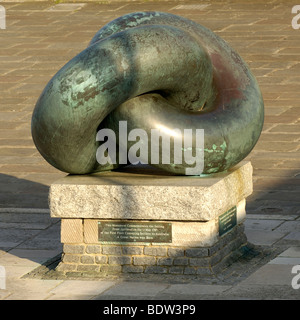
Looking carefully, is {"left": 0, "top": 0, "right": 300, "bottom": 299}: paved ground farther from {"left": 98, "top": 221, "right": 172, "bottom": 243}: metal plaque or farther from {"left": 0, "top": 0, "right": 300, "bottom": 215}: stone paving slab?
{"left": 98, "top": 221, "right": 172, "bottom": 243}: metal plaque

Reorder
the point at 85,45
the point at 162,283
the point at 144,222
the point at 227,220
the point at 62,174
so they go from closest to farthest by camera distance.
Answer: the point at 162,283 → the point at 144,222 → the point at 227,220 → the point at 62,174 → the point at 85,45

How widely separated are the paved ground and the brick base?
19 cm

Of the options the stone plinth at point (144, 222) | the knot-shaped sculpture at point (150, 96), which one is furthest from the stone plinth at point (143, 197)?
the knot-shaped sculpture at point (150, 96)

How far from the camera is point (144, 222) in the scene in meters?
7.45

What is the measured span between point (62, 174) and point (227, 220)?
3.89 meters

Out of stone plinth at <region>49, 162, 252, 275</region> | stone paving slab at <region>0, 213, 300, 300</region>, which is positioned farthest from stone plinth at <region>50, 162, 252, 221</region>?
stone paving slab at <region>0, 213, 300, 300</region>

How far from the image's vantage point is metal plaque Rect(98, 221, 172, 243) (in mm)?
7426

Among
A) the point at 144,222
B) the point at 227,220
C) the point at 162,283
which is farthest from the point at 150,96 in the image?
the point at 162,283

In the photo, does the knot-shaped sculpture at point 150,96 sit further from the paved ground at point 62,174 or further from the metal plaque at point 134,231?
the paved ground at point 62,174

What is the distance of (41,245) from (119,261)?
121 cm

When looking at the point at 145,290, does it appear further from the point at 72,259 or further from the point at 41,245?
the point at 41,245

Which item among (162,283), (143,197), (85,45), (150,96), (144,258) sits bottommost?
(162,283)

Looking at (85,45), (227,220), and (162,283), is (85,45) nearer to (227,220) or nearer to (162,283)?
(227,220)

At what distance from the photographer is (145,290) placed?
23.4 ft
